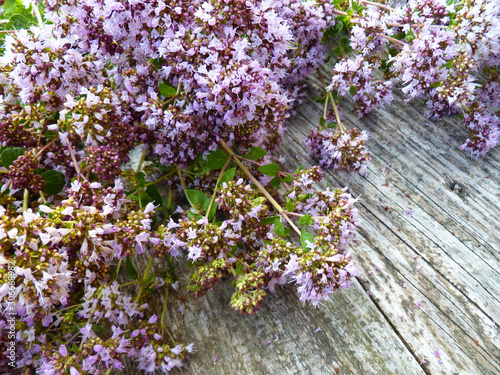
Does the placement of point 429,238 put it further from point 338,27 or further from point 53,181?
point 53,181

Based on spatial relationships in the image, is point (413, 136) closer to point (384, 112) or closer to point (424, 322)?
point (384, 112)

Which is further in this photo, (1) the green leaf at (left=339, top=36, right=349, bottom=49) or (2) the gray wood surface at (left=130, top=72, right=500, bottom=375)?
(1) the green leaf at (left=339, top=36, right=349, bottom=49)

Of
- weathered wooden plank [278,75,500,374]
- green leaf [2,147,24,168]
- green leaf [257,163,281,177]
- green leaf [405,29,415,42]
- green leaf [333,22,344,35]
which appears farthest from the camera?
green leaf [333,22,344,35]

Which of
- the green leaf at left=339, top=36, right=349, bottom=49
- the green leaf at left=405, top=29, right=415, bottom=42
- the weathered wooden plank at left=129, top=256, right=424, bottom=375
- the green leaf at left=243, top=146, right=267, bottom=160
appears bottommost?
the weathered wooden plank at left=129, top=256, right=424, bottom=375

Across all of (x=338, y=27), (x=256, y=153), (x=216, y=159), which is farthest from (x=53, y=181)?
(x=338, y=27)

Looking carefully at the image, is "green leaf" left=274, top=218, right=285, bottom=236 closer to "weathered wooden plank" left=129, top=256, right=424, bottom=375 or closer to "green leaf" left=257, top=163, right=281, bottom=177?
"green leaf" left=257, top=163, right=281, bottom=177

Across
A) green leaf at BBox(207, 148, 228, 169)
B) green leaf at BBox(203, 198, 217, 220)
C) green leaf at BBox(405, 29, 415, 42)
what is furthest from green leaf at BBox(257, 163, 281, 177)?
green leaf at BBox(405, 29, 415, 42)

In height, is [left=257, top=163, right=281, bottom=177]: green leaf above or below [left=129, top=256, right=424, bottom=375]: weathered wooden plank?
above
